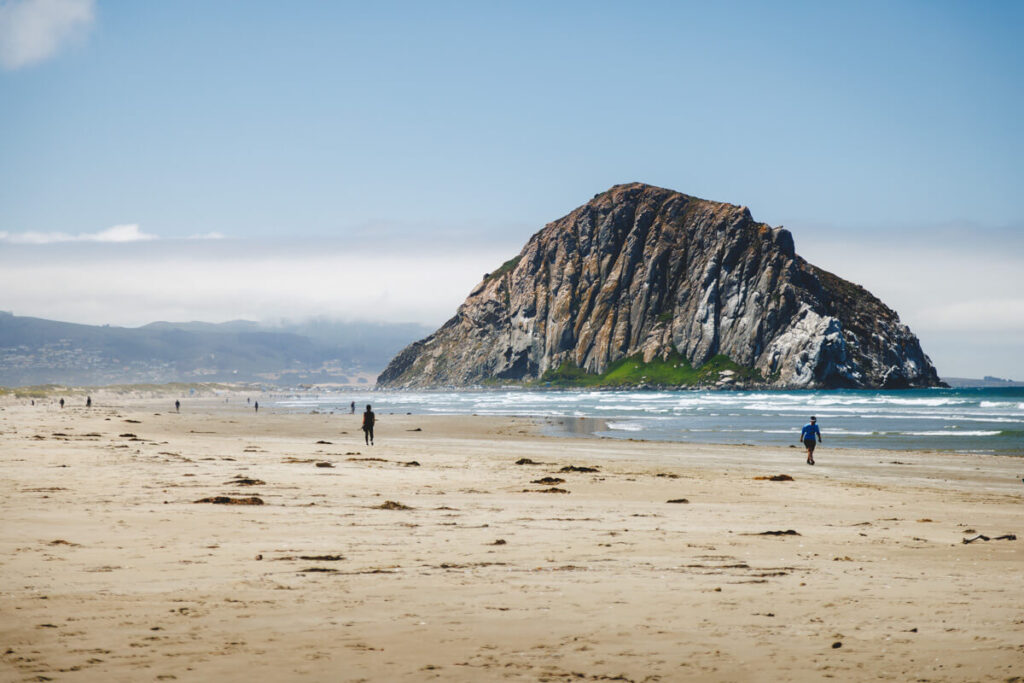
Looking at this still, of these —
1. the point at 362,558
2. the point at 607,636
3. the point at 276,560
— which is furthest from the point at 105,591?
the point at 607,636

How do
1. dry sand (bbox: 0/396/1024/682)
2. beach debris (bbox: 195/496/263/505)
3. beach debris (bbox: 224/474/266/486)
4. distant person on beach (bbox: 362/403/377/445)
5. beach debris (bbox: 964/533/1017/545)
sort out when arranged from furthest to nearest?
distant person on beach (bbox: 362/403/377/445), beach debris (bbox: 224/474/266/486), beach debris (bbox: 195/496/263/505), beach debris (bbox: 964/533/1017/545), dry sand (bbox: 0/396/1024/682)

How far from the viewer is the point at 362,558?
38.5 ft

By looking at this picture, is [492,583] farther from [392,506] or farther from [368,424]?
[368,424]

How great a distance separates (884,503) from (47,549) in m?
18.2

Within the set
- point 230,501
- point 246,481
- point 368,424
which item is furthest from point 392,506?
point 368,424

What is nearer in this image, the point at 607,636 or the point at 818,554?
the point at 607,636

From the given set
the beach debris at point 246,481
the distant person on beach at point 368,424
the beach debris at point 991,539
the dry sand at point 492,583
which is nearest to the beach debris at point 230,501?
the dry sand at point 492,583

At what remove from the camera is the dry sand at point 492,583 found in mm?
7727

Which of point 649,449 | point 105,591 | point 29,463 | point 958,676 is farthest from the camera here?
point 649,449

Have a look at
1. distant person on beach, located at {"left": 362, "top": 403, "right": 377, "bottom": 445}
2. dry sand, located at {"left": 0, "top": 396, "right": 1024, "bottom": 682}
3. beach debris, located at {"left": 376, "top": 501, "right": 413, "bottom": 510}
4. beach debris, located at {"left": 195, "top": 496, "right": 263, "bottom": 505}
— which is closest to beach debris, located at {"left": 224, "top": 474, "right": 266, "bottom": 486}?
dry sand, located at {"left": 0, "top": 396, "right": 1024, "bottom": 682}

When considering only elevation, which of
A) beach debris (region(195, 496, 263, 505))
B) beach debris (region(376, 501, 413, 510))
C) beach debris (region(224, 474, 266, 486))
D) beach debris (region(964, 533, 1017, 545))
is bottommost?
beach debris (region(964, 533, 1017, 545))

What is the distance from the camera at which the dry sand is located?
25.3 ft

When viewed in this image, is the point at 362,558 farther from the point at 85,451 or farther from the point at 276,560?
the point at 85,451

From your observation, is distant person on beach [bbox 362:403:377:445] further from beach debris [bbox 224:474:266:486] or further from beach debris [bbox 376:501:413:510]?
beach debris [bbox 376:501:413:510]
